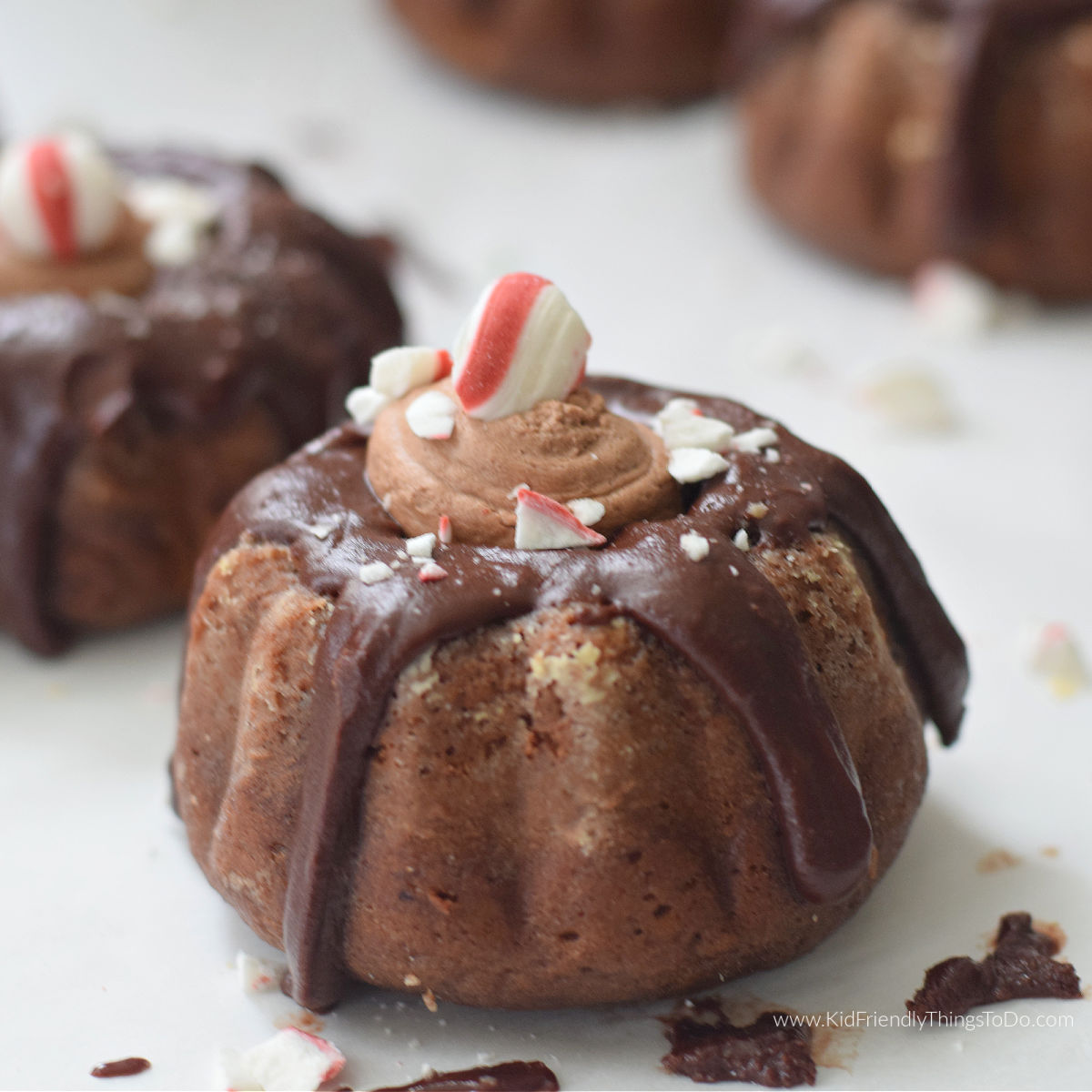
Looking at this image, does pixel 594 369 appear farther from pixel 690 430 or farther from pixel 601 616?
pixel 601 616

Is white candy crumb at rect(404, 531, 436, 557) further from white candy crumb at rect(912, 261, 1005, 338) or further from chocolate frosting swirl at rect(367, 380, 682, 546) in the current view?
white candy crumb at rect(912, 261, 1005, 338)

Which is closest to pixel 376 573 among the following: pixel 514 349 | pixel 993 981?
pixel 514 349

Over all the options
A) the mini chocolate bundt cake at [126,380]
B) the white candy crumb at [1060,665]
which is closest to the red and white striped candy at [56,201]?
the mini chocolate bundt cake at [126,380]

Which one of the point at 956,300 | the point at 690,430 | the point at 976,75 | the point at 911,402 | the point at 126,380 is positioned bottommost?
the point at 911,402

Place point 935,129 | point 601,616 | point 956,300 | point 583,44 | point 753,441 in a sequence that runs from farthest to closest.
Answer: point 583,44
point 956,300
point 935,129
point 753,441
point 601,616

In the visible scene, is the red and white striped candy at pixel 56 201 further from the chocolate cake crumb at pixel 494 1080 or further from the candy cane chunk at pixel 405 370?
the chocolate cake crumb at pixel 494 1080

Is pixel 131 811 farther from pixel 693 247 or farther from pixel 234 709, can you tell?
pixel 693 247

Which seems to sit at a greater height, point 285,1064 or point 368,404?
point 368,404
